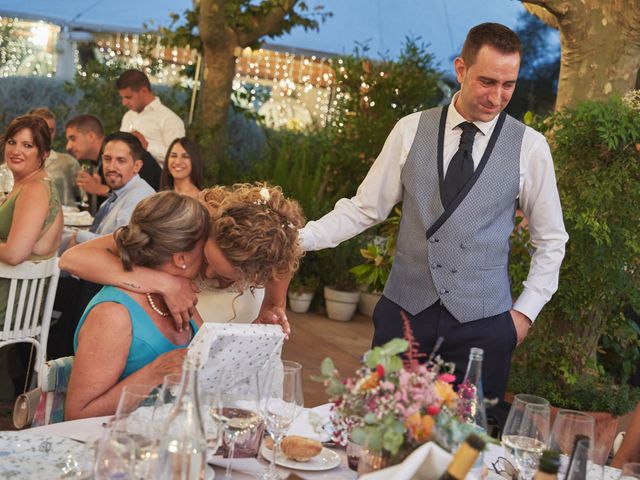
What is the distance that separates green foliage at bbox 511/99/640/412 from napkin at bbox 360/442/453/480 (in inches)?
113

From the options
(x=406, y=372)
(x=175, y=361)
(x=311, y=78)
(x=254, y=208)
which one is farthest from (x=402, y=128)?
(x=311, y=78)

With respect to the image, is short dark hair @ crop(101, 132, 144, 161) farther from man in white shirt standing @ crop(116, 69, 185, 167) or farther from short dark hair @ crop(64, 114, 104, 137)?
short dark hair @ crop(64, 114, 104, 137)

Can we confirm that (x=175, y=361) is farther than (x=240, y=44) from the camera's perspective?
No

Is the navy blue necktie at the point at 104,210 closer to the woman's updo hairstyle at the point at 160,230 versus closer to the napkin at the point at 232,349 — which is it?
the woman's updo hairstyle at the point at 160,230

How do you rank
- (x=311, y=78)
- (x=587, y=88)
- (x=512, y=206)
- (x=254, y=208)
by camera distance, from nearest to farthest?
(x=254, y=208) < (x=512, y=206) < (x=587, y=88) < (x=311, y=78)

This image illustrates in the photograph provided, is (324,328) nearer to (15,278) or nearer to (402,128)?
(15,278)

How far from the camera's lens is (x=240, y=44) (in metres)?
9.40

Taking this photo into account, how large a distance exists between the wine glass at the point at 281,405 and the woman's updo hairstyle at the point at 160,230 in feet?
2.13

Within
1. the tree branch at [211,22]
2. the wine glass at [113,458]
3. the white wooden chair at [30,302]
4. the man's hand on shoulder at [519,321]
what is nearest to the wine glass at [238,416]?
the wine glass at [113,458]

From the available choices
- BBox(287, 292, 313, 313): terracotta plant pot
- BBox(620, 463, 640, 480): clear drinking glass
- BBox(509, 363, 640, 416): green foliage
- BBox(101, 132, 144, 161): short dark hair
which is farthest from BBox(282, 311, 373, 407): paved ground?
BBox(620, 463, 640, 480): clear drinking glass

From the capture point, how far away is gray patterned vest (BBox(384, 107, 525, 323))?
296cm

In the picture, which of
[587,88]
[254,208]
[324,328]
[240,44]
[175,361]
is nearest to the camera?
[175,361]

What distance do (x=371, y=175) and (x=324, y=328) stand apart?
14.6 ft

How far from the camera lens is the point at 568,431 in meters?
1.84
